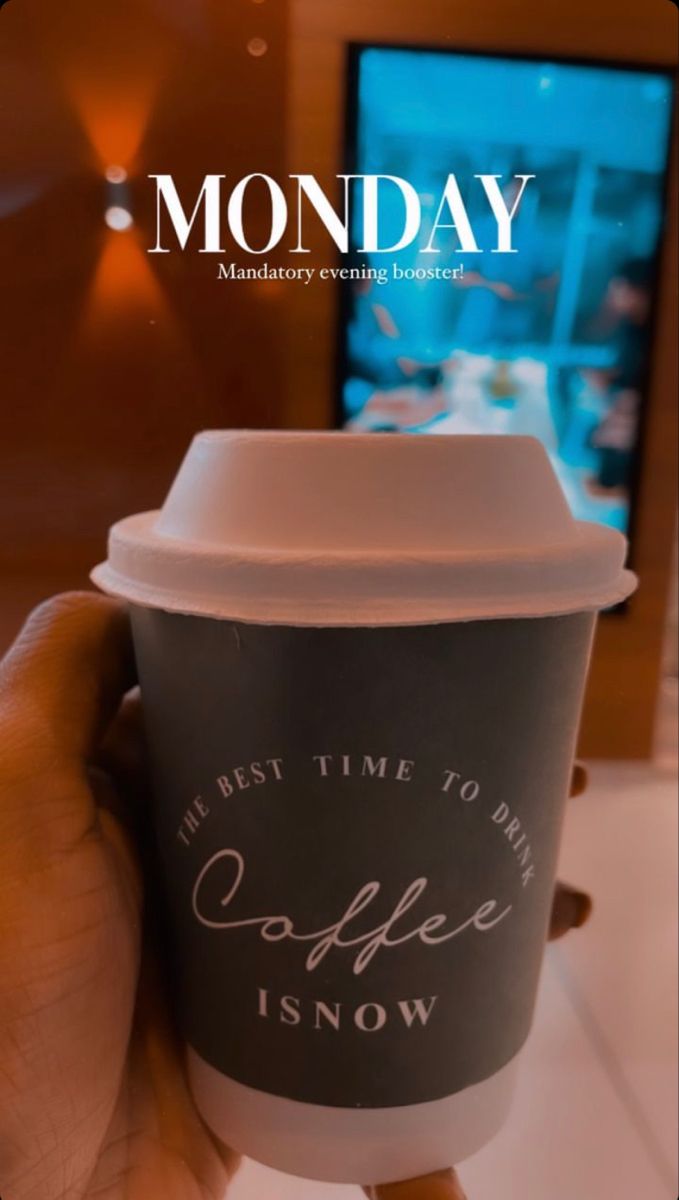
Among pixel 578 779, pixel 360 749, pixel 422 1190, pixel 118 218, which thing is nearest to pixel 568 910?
pixel 578 779

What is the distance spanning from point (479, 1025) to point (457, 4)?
1.81 ft

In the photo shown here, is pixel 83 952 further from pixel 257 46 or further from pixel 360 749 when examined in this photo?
pixel 257 46

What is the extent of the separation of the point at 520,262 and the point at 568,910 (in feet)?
1.43

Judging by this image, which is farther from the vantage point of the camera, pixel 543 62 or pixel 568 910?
pixel 568 910

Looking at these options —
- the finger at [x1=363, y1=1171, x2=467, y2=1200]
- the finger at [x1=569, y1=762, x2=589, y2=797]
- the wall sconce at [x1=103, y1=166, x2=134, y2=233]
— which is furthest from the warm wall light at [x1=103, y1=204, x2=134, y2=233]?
the finger at [x1=363, y1=1171, x2=467, y2=1200]

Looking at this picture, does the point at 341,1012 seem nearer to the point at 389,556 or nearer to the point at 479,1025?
the point at 479,1025

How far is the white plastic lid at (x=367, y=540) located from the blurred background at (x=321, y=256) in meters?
0.12

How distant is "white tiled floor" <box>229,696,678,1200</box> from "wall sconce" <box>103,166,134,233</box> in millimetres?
510

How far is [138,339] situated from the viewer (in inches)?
20.9

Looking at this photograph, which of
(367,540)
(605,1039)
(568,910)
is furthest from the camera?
(605,1039)

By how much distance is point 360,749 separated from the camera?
409 millimetres

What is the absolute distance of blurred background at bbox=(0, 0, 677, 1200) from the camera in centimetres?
49

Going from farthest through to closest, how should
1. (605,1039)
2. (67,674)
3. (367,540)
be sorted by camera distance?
(605,1039) → (67,674) → (367,540)

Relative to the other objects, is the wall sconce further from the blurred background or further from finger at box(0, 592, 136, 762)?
finger at box(0, 592, 136, 762)
